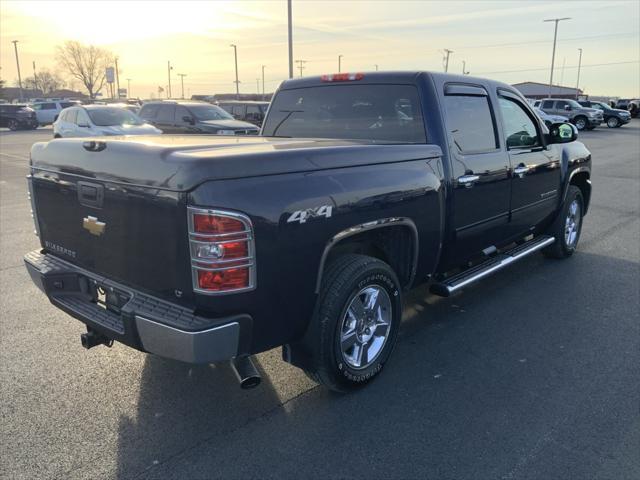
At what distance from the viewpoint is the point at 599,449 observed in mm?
2855

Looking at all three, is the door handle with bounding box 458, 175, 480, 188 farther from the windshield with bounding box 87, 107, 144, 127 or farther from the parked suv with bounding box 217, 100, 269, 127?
the parked suv with bounding box 217, 100, 269, 127

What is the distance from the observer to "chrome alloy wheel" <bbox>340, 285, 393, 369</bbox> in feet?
10.9

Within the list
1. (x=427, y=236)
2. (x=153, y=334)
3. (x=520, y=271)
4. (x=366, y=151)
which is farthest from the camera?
(x=520, y=271)

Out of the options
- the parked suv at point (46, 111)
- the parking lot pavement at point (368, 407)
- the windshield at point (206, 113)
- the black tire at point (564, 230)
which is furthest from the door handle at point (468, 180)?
the parked suv at point (46, 111)

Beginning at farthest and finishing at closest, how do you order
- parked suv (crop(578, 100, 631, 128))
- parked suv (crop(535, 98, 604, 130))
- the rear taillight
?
parked suv (crop(578, 100, 631, 128)), parked suv (crop(535, 98, 604, 130)), the rear taillight

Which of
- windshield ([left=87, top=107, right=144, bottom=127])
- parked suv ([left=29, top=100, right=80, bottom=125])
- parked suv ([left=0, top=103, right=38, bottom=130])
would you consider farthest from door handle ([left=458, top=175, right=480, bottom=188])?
parked suv ([left=29, top=100, right=80, bottom=125])

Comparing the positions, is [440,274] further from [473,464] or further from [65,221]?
[65,221]

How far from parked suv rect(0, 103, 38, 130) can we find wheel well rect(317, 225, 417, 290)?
3636 centimetres

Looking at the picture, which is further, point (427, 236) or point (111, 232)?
point (427, 236)

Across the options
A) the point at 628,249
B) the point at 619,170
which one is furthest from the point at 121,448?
the point at 619,170

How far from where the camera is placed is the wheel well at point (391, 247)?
3.38m

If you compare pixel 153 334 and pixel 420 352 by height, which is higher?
pixel 153 334

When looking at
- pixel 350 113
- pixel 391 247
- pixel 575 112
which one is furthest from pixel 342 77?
pixel 575 112

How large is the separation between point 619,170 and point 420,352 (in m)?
13.4
